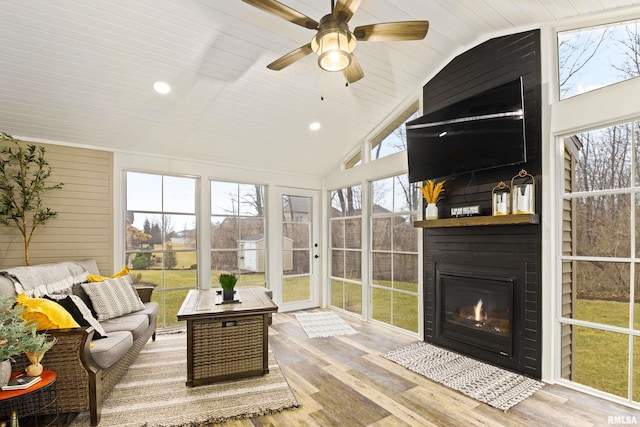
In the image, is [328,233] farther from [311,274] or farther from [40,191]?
[40,191]

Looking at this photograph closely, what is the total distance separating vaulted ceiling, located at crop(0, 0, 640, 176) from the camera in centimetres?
264

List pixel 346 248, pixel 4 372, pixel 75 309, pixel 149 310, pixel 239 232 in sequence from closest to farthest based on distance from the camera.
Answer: pixel 4 372 < pixel 75 309 < pixel 149 310 < pixel 239 232 < pixel 346 248

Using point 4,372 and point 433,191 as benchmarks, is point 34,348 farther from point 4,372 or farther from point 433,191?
point 433,191

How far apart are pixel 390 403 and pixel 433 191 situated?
2153 millimetres

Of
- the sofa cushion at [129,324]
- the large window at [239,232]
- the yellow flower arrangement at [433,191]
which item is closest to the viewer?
the sofa cushion at [129,324]

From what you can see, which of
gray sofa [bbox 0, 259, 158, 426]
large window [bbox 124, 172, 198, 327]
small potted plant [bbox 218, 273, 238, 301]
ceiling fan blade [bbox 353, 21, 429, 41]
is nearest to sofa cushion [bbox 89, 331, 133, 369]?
gray sofa [bbox 0, 259, 158, 426]

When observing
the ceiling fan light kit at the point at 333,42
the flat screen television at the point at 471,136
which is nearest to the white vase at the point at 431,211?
the flat screen television at the point at 471,136

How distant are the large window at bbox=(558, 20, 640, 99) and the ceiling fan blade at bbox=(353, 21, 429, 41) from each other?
171 cm

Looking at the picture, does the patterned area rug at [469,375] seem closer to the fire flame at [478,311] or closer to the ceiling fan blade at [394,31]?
the fire flame at [478,311]

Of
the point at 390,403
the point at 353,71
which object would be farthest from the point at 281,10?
the point at 390,403

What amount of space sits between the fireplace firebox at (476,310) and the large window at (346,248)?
1.52 m

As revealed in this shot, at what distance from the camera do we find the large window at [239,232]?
489cm

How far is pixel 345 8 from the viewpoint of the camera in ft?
6.29

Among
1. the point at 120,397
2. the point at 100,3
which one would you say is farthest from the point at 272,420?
the point at 100,3
